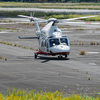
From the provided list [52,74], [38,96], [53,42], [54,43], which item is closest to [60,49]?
[54,43]

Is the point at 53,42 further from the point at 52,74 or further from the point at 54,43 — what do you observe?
the point at 52,74

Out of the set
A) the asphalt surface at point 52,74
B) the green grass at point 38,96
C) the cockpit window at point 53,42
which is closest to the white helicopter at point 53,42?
the cockpit window at point 53,42

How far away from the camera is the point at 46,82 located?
20344mm

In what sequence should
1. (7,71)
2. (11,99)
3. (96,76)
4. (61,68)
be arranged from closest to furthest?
(11,99), (96,76), (7,71), (61,68)

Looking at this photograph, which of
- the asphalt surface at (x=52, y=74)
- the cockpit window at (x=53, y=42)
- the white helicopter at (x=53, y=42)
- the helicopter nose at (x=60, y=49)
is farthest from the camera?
the cockpit window at (x=53, y=42)

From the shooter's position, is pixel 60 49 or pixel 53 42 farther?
pixel 53 42

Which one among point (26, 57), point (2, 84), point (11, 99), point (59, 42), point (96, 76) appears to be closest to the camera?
point (11, 99)

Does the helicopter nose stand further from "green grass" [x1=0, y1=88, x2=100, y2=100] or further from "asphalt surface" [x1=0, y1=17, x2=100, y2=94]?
"green grass" [x1=0, y1=88, x2=100, y2=100]

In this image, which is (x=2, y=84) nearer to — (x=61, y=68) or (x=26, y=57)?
(x=61, y=68)

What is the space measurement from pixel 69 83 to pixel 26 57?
570 inches

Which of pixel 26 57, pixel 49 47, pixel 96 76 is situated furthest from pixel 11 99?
pixel 26 57

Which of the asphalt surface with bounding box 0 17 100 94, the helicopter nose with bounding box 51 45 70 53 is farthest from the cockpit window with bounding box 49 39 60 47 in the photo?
the asphalt surface with bounding box 0 17 100 94

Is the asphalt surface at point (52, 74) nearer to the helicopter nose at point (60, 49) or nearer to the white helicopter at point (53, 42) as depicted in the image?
the white helicopter at point (53, 42)

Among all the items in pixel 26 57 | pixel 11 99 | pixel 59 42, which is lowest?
pixel 26 57
